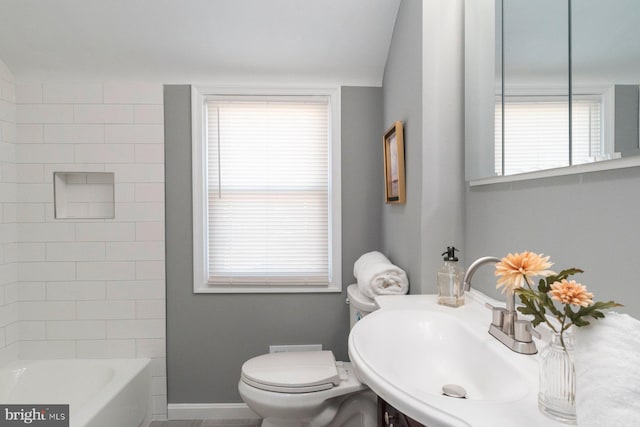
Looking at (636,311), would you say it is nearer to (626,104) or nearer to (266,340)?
(626,104)

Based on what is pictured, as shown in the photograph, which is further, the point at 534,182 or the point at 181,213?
the point at 181,213

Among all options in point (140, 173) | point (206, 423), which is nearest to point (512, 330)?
point (206, 423)

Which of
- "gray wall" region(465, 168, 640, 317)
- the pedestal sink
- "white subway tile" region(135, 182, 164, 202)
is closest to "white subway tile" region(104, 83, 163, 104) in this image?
"white subway tile" region(135, 182, 164, 202)

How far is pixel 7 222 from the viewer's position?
2.11 meters

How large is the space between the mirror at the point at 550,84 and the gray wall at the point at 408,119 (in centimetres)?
20

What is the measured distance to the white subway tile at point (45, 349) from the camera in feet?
7.27

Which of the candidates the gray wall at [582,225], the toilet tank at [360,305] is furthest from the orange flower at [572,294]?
the toilet tank at [360,305]

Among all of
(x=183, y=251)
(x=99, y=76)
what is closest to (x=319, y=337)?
(x=183, y=251)

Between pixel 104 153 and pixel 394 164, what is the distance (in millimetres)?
1736

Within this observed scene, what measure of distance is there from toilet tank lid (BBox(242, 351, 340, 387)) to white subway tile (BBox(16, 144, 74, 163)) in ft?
5.52

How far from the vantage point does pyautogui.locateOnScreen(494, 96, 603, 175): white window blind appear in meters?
0.85

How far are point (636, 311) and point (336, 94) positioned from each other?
1.85 metres

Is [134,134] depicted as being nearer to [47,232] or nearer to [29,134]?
[29,134]

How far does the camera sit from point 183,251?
2230mm
